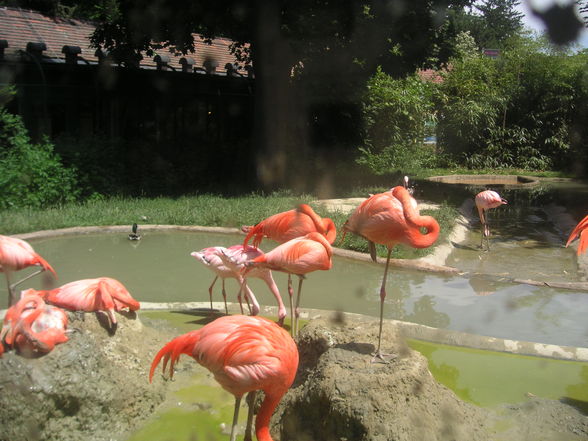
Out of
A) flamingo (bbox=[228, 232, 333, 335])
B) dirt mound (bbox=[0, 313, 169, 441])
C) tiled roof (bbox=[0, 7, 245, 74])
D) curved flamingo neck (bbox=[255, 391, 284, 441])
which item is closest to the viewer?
curved flamingo neck (bbox=[255, 391, 284, 441])

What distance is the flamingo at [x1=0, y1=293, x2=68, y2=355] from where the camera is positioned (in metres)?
3.16

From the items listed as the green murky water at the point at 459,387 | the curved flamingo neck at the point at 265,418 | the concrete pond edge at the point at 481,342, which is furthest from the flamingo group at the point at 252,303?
the concrete pond edge at the point at 481,342

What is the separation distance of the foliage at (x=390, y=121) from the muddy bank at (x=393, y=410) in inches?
494

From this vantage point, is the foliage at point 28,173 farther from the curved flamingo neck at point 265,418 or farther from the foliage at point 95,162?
the curved flamingo neck at point 265,418

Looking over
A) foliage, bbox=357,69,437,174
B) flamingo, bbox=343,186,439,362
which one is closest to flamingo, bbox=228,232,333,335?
flamingo, bbox=343,186,439,362

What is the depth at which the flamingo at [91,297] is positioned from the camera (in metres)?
3.72

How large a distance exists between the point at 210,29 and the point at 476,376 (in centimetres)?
1115

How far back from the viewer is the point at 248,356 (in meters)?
2.73

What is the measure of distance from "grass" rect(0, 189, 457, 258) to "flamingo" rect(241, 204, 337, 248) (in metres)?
2.85

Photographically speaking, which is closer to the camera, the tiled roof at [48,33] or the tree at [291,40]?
the tree at [291,40]

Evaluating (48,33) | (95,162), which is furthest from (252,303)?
(48,33)

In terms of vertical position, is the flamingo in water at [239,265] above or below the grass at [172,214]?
above

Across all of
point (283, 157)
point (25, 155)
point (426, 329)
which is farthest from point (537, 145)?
point (426, 329)

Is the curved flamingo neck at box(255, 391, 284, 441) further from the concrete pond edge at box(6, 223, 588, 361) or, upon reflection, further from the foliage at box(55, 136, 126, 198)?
the foliage at box(55, 136, 126, 198)
